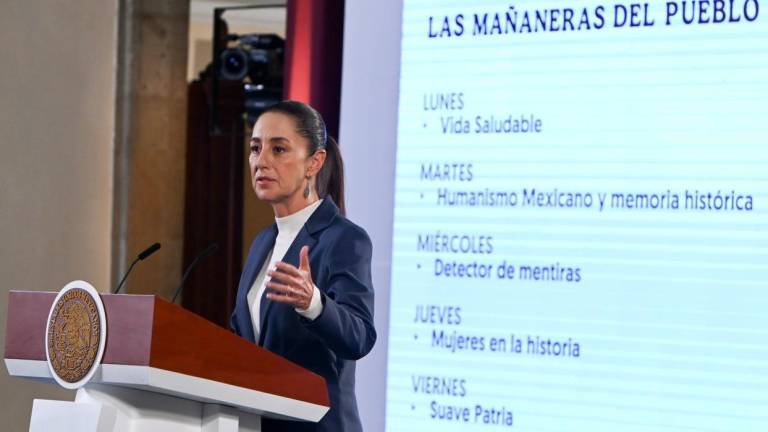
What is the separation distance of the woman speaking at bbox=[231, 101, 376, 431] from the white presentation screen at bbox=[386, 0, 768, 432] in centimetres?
93

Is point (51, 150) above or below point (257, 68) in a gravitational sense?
below

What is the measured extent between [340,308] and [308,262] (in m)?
0.11

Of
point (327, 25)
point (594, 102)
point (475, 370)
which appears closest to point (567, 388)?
point (475, 370)

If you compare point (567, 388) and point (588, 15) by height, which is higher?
point (588, 15)

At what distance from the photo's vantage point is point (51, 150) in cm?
416

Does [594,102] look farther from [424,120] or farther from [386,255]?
[386,255]

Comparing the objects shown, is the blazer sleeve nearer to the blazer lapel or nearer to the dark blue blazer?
the dark blue blazer

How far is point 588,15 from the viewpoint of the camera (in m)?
2.97

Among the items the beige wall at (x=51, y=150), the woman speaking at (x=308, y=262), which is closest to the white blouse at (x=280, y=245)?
the woman speaking at (x=308, y=262)

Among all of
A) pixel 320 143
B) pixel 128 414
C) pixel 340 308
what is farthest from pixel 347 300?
pixel 128 414

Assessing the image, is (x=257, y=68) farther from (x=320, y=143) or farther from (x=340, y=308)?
(x=340, y=308)

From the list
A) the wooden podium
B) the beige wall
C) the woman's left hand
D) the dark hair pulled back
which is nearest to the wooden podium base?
the wooden podium

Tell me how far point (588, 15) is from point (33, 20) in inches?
83.6

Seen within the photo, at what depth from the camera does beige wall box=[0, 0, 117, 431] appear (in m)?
3.96
